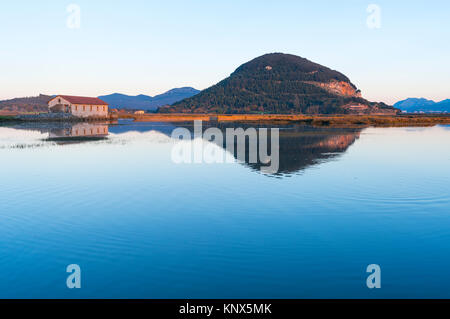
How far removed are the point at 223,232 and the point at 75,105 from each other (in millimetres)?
104556

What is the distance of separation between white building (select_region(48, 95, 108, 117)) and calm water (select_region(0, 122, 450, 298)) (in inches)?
3369

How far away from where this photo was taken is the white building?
10625 cm

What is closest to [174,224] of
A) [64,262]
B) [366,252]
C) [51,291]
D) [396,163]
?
[64,262]

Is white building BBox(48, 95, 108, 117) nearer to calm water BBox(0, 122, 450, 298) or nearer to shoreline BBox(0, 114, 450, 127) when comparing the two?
shoreline BBox(0, 114, 450, 127)

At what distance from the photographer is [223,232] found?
14.1 meters

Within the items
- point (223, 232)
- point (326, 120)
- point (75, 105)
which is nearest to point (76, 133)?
point (75, 105)

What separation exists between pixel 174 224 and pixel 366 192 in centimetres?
1165

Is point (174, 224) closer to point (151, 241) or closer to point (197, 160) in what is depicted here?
point (151, 241)

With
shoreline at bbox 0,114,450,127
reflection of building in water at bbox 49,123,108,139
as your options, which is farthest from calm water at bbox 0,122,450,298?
shoreline at bbox 0,114,450,127

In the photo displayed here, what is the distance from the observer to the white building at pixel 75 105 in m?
106

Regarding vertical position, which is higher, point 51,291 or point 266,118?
point 266,118

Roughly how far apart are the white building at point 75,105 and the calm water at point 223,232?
281 ft

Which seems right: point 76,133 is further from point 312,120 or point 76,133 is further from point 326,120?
point 326,120
